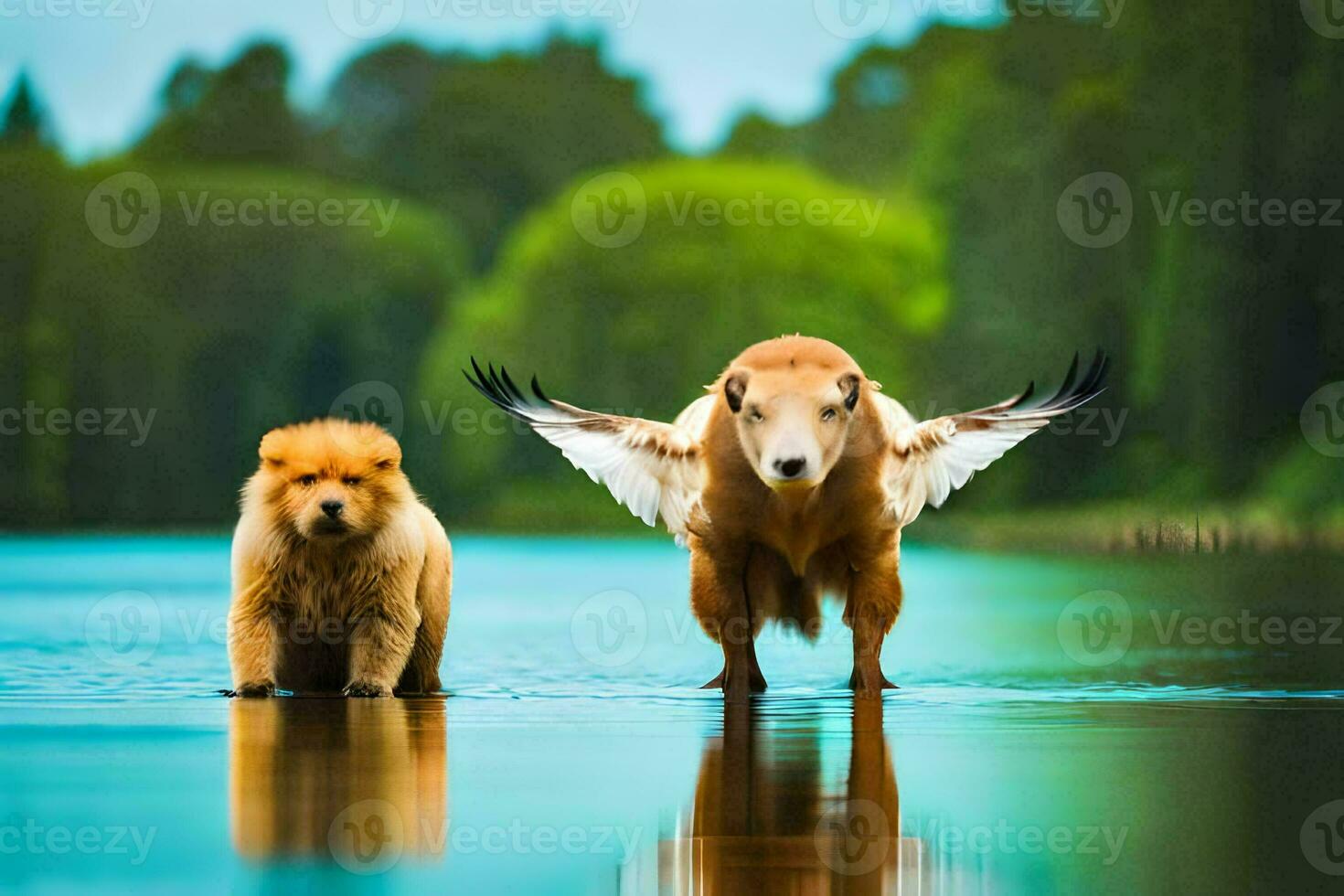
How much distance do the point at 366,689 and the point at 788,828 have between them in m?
4.54

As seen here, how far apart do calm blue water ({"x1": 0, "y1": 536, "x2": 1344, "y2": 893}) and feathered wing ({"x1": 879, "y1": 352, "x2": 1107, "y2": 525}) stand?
2.70 ft

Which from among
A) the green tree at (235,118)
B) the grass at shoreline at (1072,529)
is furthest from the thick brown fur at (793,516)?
the green tree at (235,118)

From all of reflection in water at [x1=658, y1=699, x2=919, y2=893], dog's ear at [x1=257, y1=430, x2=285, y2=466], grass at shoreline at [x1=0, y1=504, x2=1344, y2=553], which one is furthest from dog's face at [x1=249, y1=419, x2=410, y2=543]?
grass at shoreline at [x1=0, y1=504, x2=1344, y2=553]

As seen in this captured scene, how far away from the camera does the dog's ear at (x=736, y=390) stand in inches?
387

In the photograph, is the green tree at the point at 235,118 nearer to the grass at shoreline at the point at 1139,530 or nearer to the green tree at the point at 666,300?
the green tree at the point at 666,300

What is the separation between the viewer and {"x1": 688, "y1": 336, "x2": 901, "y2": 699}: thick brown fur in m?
9.71

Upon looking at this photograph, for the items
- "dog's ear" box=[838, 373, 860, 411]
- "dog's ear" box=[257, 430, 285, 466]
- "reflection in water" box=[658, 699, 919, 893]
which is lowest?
"reflection in water" box=[658, 699, 919, 893]

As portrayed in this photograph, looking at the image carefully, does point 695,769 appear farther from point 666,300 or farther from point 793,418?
point 666,300

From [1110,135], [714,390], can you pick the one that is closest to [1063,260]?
[1110,135]

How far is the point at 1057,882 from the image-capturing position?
534cm

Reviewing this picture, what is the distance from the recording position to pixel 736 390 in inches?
388

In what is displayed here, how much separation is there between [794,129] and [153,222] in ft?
54.2

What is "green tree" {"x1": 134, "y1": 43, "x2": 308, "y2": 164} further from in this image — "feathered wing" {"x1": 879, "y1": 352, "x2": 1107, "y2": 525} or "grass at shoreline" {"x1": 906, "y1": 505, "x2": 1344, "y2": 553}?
"feathered wing" {"x1": 879, "y1": 352, "x2": 1107, "y2": 525}

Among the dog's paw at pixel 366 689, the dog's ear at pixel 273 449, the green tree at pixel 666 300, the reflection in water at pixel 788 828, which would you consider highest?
the green tree at pixel 666 300
